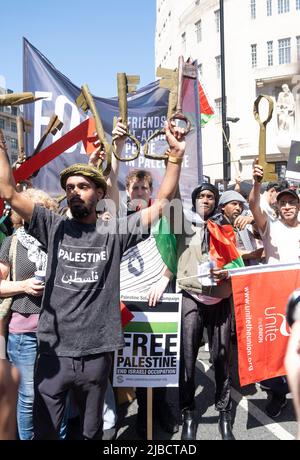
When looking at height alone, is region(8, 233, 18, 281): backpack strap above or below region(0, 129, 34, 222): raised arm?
below

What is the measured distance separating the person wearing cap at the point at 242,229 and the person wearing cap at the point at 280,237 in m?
0.45

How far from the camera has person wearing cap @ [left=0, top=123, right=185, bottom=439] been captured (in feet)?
7.97

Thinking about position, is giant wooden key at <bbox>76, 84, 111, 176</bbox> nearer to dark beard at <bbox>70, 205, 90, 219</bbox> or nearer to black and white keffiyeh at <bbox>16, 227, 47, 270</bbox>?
dark beard at <bbox>70, 205, 90, 219</bbox>

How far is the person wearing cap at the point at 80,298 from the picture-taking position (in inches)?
95.6

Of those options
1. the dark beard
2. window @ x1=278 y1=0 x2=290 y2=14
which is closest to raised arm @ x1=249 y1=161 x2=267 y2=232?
the dark beard

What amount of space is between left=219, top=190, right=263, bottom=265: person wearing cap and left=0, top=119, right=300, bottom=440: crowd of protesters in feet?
2.02

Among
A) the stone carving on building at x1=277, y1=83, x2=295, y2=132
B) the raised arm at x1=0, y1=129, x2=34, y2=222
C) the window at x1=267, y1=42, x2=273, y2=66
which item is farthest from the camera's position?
the window at x1=267, y1=42, x2=273, y2=66

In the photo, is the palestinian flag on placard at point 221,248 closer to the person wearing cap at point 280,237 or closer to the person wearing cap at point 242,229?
the person wearing cap at point 280,237

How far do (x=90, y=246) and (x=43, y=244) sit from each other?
286 mm

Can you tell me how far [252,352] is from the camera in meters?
3.49

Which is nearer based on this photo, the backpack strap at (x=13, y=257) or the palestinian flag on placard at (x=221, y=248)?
the backpack strap at (x=13, y=257)

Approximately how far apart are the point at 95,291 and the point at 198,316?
125 centimetres

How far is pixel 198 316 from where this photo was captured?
11.4 ft

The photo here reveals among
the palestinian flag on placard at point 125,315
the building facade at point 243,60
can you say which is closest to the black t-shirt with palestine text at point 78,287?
the palestinian flag on placard at point 125,315
